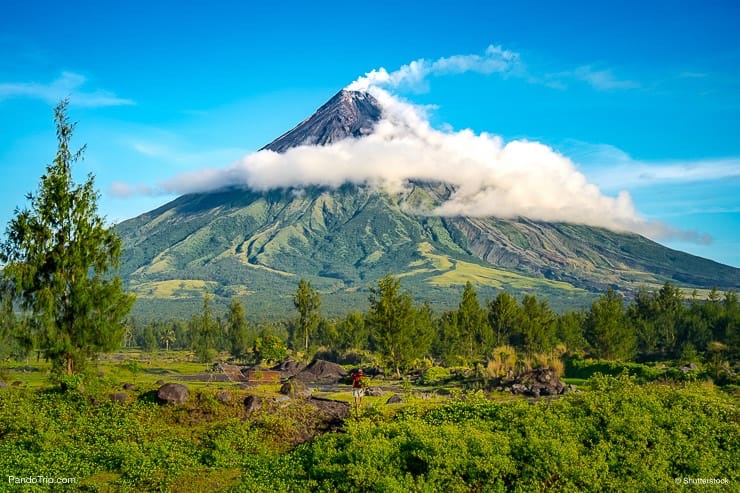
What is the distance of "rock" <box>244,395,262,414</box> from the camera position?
77.7ft

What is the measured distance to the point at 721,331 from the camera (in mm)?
79625

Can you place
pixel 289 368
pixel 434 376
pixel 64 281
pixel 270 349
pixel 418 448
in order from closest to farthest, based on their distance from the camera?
pixel 418 448
pixel 64 281
pixel 434 376
pixel 289 368
pixel 270 349

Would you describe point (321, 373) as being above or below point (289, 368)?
above

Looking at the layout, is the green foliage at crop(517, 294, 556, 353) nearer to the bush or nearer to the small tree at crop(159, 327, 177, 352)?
the bush

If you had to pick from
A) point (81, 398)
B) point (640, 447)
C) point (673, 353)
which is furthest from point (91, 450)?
point (673, 353)

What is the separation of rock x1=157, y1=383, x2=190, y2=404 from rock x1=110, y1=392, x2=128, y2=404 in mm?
1400

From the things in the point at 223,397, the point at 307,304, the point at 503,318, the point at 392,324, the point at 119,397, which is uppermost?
the point at 307,304

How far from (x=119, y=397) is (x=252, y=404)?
579 cm

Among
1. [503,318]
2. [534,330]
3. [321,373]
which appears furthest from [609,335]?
[321,373]

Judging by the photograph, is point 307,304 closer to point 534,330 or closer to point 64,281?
point 534,330

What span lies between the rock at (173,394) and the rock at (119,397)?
4.59 feet

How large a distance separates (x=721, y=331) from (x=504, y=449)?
80.9 m

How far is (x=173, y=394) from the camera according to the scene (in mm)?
23781

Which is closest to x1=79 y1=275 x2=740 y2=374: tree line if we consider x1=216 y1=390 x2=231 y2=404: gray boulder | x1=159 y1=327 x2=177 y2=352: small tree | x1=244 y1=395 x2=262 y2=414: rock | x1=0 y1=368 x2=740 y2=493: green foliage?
x1=216 y1=390 x2=231 y2=404: gray boulder
